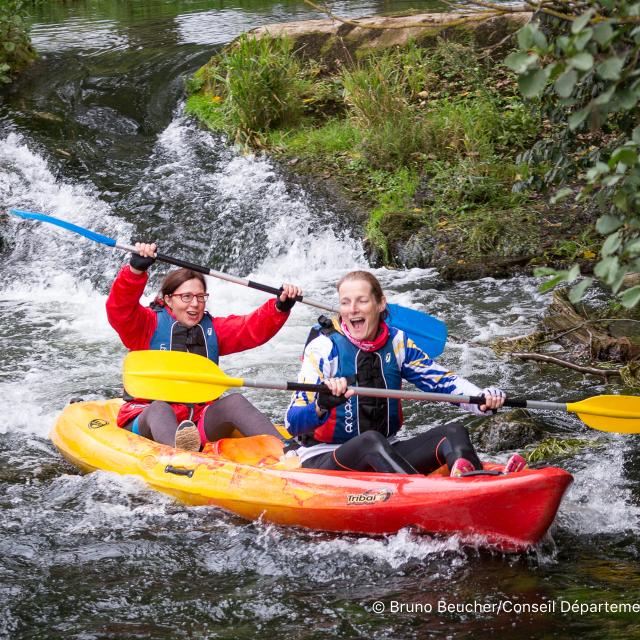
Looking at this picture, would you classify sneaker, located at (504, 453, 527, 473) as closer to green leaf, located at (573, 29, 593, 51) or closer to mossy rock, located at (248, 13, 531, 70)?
green leaf, located at (573, 29, 593, 51)

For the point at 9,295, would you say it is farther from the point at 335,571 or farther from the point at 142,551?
the point at 335,571

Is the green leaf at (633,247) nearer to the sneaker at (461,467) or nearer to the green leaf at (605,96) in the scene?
the green leaf at (605,96)

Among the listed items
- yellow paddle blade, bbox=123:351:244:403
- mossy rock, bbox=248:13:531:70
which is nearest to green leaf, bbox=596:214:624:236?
yellow paddle blade, bbox=123:351:244:403

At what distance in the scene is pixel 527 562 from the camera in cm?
355

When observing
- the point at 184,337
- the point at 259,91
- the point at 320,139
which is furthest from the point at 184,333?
the point at 259,91

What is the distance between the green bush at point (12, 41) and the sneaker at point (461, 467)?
8.44 meters

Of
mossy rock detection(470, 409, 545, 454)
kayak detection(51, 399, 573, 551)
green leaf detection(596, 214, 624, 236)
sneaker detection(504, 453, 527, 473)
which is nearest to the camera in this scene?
green leaf detection(596, 214, 624, 236)

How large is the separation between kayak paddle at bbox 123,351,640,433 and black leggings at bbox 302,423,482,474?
0.16 meters

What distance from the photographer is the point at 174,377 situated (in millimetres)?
4129

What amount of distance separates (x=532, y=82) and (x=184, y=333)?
265 cm

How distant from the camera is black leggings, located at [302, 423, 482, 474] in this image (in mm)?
3771

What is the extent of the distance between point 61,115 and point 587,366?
254 inches

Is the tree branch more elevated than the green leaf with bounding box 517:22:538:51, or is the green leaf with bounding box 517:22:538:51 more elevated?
the green leaf with bounding box 517:22:538:51

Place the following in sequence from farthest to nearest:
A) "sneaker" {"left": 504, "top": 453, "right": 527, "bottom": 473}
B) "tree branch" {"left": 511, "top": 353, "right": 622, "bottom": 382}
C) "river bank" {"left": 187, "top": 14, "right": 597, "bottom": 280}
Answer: "river bank" {"left": 187, "top": 14, "right": 597, "bottom": 280}
"tree branch" {"left": 511, "top": 353, "right": 622, "bottom": 382}
"sneaker" {"left": 504, "top": 453, "right": 527, "bottom": 473}
